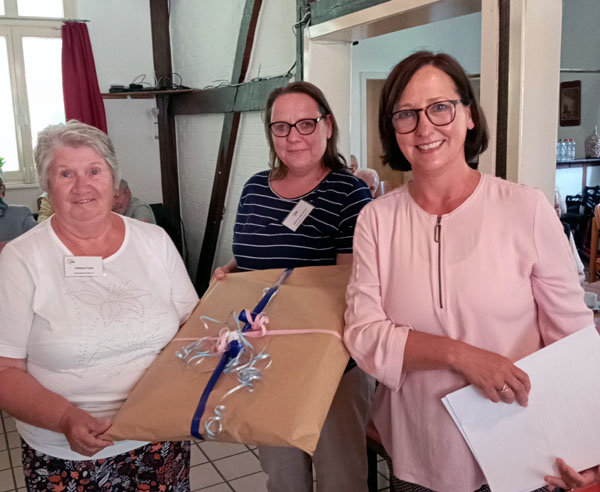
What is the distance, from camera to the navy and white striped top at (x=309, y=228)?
69.7 inches

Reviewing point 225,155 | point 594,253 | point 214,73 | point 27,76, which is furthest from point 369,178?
point 27,76

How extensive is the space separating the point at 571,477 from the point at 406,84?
92 cm

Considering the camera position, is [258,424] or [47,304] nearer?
[258,424]

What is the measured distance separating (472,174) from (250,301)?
667 mm

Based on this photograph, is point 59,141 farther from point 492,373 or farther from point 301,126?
point 492,373

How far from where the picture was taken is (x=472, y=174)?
1314mm

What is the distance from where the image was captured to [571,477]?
1.21 m

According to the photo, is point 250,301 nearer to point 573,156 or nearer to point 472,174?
point 472,174

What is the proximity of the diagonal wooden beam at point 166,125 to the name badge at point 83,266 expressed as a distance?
4.69 meters

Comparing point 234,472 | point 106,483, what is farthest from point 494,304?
point 234,472

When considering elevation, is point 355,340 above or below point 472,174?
below

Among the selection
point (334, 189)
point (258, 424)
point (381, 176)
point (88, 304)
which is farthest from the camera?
point (381, 176)

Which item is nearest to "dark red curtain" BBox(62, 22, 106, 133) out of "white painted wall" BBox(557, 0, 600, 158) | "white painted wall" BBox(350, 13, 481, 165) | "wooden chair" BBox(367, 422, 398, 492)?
"white painted wall" BBox(350, 13, 481, 165)

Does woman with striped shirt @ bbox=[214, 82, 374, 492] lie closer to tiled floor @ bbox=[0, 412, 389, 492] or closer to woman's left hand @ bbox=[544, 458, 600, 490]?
woman's left hand @ bbox=[544, 458, 600, 490]
